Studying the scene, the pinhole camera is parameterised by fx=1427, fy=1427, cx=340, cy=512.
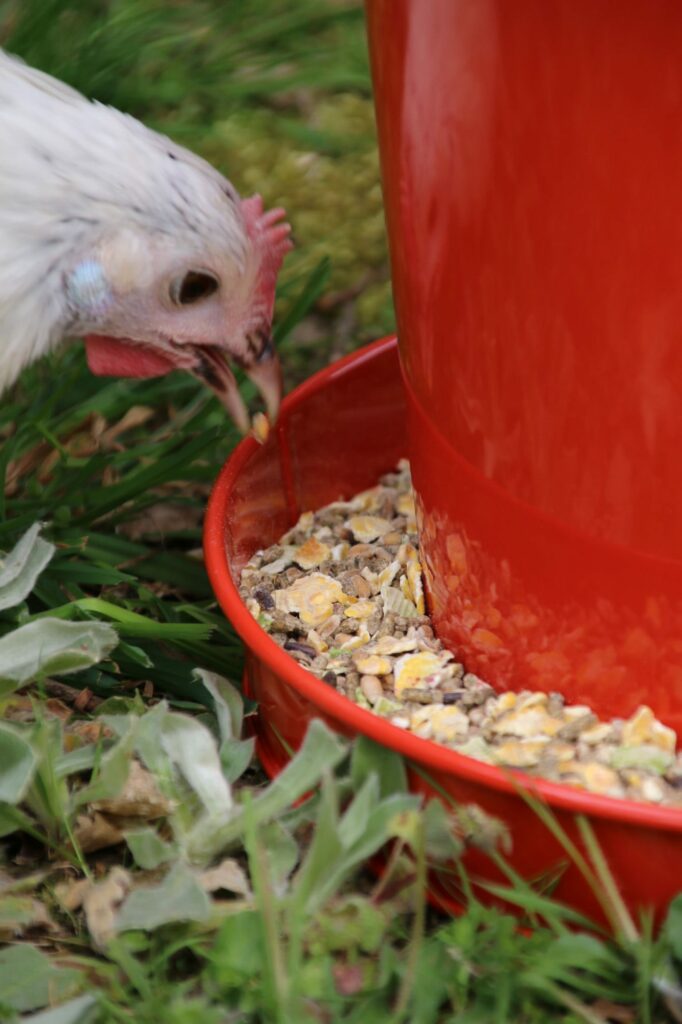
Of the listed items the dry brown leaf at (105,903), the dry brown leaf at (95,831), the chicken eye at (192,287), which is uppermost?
the chicken eye at (192,287)

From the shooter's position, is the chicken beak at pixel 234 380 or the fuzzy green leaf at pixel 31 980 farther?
the chicken beak at pixel 234 380

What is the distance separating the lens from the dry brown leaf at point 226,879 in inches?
50.3

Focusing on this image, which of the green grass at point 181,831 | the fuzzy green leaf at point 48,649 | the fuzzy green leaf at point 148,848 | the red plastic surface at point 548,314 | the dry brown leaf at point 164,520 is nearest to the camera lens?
the red plastic surface at point 548,314

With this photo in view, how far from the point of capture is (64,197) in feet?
4.48

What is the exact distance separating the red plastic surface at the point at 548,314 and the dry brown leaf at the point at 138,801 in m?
0.35

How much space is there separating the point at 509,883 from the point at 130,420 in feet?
3.42

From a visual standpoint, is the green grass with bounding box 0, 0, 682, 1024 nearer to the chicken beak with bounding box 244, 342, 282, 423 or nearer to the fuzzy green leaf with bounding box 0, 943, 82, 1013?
the fuzzy green leaf with bounding box 0, 943, 82, 1013

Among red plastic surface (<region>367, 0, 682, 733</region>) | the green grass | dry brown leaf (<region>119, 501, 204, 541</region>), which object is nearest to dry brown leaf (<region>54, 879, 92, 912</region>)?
the green grass

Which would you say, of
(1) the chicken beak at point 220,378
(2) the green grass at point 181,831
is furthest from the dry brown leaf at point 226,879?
(1) the chicken beak at point 220,378

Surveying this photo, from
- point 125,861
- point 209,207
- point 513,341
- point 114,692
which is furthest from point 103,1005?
point 209,207

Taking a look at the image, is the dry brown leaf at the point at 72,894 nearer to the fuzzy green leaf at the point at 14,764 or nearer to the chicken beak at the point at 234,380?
the fuzzy green leaf at the point at 14,764

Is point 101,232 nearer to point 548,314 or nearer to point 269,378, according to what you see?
point 269,378

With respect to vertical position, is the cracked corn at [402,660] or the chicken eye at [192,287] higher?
the chicken eye at [192,287]

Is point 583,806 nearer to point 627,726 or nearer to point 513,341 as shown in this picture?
point 627,726
